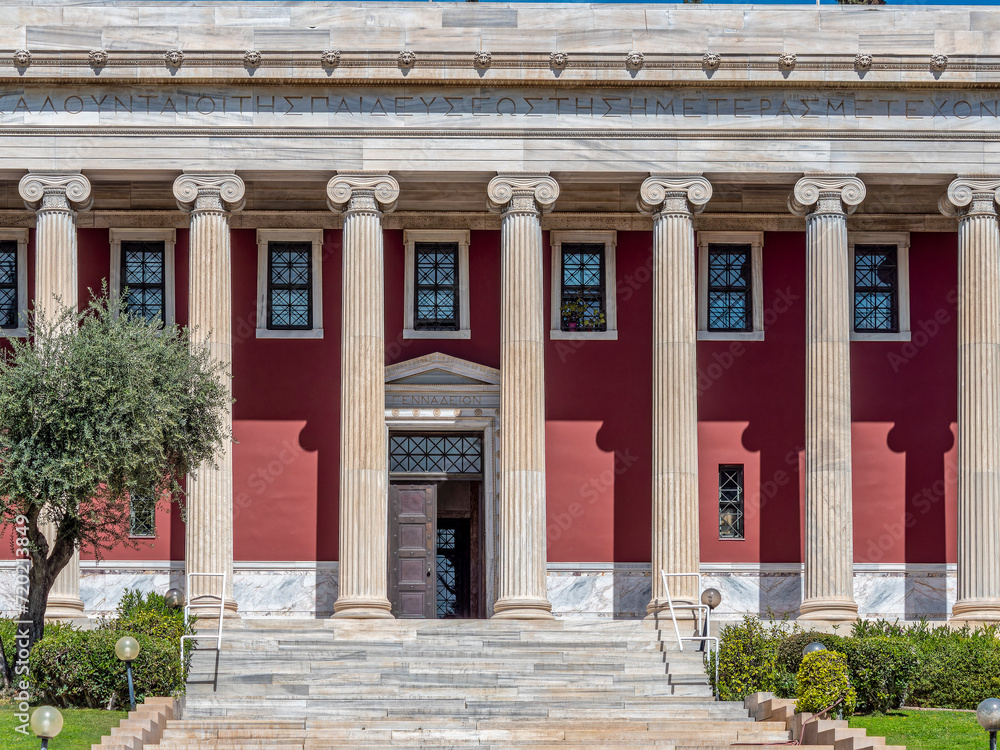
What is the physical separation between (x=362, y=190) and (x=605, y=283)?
6.15 m

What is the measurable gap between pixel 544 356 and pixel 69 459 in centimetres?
1147

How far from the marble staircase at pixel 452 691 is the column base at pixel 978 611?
5.77 m

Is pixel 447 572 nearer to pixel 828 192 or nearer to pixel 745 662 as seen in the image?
pixel 745 662

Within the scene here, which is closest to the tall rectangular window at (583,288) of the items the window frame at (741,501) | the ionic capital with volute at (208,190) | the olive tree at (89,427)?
the window frame at (741,501)

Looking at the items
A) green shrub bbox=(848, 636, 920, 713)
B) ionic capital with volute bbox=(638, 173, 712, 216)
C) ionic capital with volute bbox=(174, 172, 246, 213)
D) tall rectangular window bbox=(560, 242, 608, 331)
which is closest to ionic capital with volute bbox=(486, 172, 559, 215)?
ionic capital with volute bbox=(638, 173, 712, 216)

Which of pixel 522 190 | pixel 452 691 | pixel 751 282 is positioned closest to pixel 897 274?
pixel 751 282

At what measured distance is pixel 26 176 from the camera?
112 feet

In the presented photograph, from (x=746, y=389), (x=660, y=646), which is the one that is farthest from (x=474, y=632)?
(x=746, y=389)

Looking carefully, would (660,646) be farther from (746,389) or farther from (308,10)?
(308,10)

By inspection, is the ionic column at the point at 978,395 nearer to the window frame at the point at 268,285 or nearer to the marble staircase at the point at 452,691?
the marble staircase at the point at 452,691

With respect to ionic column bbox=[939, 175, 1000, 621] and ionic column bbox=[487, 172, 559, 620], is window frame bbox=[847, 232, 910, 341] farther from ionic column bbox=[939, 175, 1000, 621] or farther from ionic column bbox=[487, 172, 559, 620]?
ionic column bbox=[487, 172, 559, 620]

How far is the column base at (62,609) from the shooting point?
109 feet

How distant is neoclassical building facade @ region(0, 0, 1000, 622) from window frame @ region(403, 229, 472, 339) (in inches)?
5.3

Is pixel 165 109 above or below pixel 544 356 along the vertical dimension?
above
